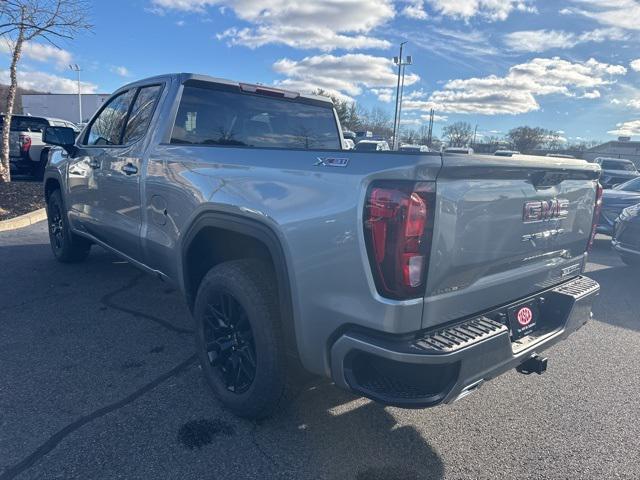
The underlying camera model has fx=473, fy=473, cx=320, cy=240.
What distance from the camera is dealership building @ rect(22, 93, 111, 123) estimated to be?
184 feet

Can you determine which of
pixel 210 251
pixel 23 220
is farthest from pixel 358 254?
pixel 23 220

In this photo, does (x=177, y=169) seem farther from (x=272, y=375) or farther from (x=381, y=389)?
(x=381, y=389)

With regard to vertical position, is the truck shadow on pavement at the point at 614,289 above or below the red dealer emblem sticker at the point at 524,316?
below

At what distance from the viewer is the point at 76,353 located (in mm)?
3533

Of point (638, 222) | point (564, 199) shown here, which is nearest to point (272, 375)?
point (564, 199)

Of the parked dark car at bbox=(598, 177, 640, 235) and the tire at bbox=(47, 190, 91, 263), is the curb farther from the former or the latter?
the parked dark car at bbox=(598, 177, 640, 235)

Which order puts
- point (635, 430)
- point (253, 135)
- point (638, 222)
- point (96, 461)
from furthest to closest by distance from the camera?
point (638, 222) < point (253, 135) < point (635, 430) < point (96, 461)

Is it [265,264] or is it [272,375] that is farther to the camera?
[265,264]

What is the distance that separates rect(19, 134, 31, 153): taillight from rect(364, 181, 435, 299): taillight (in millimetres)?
12896

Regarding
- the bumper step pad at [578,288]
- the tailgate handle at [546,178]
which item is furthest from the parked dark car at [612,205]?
the tailgate handle at [546,178]

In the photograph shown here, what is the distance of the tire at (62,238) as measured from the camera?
5449 millimetres

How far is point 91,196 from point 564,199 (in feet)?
13.3

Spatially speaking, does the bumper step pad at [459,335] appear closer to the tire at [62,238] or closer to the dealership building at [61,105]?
the tire at [62,238]

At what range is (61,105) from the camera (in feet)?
191
